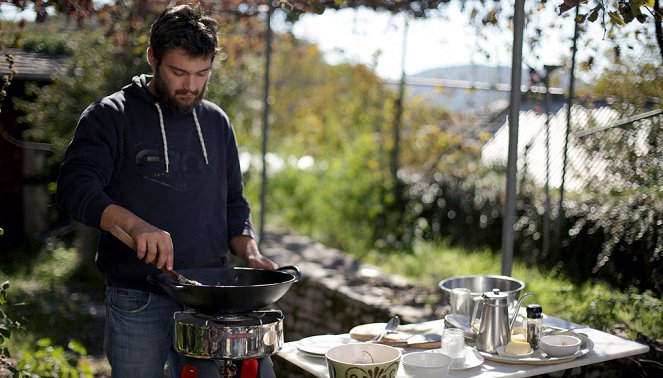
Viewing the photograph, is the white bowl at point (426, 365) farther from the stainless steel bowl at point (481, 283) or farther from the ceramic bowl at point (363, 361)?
the stainless steel bowl at point (481, 283)

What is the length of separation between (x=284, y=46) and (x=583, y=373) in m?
10.8

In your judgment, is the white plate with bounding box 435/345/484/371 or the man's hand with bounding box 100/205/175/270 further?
the white plate with bounding box 435/345/484/371

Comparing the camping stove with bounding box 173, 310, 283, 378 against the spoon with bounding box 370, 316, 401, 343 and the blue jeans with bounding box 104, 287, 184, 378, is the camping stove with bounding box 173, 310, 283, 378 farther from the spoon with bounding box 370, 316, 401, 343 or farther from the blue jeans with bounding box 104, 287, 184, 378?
the spoon with bounding box 370, 316, 401, 343

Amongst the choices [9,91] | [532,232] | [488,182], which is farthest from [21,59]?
[532,232]

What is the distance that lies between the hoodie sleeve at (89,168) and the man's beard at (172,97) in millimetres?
166

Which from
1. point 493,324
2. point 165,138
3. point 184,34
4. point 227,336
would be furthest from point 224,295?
point 493,324

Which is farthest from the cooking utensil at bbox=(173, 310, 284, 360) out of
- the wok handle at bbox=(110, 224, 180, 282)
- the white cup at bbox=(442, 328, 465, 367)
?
the white cup at bbox=(442, 328, 465, 367)

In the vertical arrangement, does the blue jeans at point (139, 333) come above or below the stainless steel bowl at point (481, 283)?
below

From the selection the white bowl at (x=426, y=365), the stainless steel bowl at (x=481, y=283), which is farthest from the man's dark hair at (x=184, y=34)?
the stainless steel bowl at (x=481, y=283)

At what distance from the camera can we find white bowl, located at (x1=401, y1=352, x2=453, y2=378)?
2.29m

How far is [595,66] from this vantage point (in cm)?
496

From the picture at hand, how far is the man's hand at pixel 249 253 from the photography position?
2615mm

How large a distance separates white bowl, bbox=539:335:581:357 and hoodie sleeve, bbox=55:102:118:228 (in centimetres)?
136

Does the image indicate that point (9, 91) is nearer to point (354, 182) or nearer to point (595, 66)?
point (354, 182)
